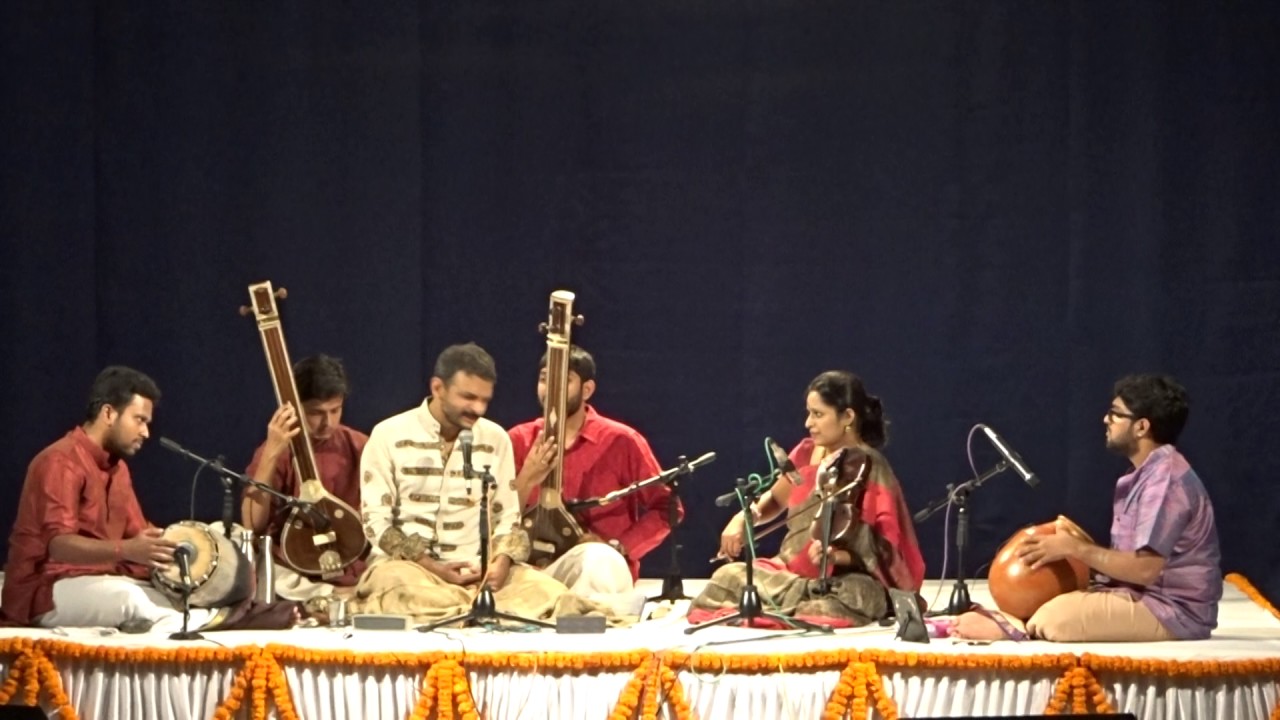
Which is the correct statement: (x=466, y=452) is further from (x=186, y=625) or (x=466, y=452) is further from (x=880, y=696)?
(x=880, y=696)

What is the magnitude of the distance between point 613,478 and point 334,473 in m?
1.14

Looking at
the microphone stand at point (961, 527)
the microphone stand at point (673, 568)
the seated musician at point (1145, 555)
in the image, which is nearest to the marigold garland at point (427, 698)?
the microphone stand at point (673, 568)

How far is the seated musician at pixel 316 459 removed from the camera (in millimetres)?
6750

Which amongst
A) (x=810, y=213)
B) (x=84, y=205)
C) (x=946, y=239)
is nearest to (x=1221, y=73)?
(x=946, y=239)

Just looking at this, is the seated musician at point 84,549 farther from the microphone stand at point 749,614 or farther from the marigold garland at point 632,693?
the microphone stand at point 749,614

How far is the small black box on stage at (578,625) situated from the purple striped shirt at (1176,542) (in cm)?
179

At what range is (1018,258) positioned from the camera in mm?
8039

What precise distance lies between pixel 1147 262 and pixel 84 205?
4.74 metres

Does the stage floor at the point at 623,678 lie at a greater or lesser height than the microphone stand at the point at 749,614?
lesser

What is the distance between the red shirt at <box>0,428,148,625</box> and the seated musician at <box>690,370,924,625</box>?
2.18 meters

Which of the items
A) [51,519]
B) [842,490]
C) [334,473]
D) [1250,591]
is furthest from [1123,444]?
[51,519]

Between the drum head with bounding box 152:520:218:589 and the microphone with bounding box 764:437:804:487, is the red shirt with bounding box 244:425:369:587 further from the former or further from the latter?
the microphone with bounding box 764:437:804:487

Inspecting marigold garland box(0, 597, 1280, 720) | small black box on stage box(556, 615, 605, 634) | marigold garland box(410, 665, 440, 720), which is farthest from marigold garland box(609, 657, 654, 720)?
marigold garland box(410, 665, 440, 720)

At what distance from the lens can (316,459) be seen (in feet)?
23.4
